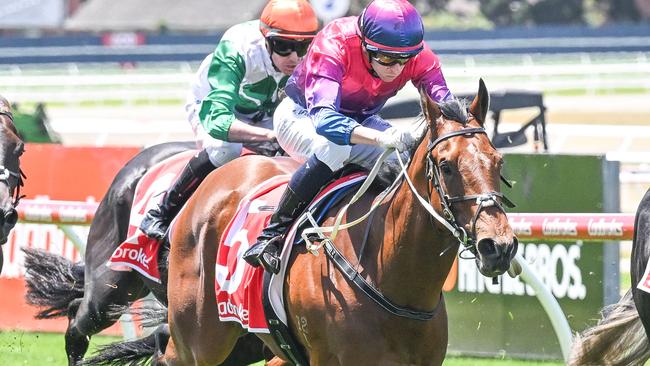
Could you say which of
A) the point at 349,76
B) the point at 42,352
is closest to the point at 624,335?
the point at 349,76

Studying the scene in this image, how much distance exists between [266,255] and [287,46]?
4.06ft

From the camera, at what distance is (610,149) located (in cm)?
1631

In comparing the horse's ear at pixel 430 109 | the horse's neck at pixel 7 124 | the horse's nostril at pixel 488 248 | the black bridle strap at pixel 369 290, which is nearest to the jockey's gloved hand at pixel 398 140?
the horse's ear at pixel 430 109

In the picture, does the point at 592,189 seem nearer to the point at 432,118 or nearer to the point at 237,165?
the point at 237,165

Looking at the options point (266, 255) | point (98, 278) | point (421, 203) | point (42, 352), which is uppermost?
point (421, 203)

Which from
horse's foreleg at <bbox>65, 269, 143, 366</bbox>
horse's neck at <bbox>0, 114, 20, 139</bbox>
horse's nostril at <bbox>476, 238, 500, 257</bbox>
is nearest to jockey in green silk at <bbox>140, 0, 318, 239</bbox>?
horse's foreleg at <bbox>65, 269, 143, 366</bbox>

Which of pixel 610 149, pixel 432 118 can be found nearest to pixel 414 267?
pixel 432 118

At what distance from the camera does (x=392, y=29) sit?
4430mm

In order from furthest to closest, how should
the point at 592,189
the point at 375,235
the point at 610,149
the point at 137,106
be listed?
the point at 137,106 → the point at 610,149 → the point at 592,189 → the point at 375,235

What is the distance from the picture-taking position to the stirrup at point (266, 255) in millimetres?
4691

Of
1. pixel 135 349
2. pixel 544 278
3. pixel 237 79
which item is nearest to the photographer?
pixel 237 79

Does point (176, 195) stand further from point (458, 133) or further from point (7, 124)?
point (458, 133)

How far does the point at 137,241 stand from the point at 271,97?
101cm

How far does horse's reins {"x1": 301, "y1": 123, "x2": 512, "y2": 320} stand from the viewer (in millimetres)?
3938
